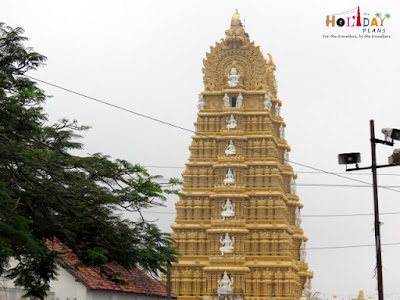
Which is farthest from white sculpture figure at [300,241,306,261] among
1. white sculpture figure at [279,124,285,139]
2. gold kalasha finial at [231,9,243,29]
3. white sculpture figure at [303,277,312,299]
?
gold kalasha finial at [231,9,243,29]

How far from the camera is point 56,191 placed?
21.5m

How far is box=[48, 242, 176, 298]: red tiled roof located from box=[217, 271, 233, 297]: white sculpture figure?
1103cm

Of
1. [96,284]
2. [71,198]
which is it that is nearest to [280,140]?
[96,284]

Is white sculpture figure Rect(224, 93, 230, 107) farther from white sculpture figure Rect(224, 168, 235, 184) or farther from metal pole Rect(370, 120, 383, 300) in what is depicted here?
metal pole Rect(370, 120, 383, 300)

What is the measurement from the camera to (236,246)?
59.6 m

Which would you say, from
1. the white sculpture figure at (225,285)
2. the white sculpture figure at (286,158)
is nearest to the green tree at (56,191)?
the white sculpture figure at (225,285)

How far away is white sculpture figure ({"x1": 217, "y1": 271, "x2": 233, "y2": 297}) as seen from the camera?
58.1 metres

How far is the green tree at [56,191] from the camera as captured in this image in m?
20.8

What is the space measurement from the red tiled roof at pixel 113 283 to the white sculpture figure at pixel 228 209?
13.5 m

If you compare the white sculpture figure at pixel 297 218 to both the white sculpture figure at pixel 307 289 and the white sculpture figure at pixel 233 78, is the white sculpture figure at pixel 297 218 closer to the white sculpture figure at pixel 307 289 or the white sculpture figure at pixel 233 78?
the white sculpture figure at pixel 307 289

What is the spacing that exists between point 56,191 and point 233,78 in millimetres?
43475

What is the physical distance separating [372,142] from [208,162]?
37618mm

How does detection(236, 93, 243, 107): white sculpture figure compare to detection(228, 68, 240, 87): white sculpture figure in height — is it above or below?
below

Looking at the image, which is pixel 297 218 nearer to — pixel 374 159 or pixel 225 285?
pixel 225 285
